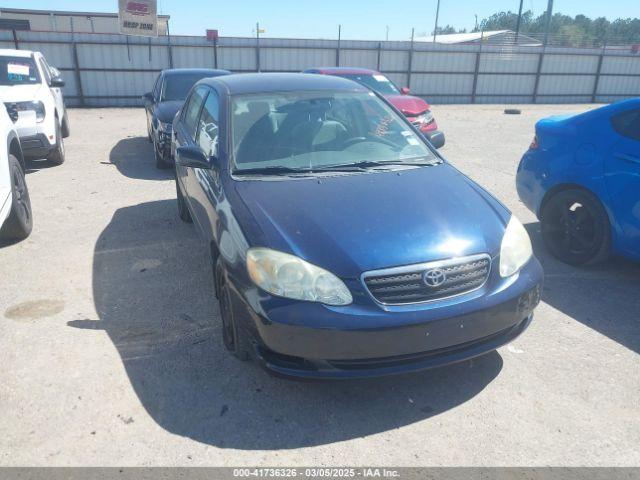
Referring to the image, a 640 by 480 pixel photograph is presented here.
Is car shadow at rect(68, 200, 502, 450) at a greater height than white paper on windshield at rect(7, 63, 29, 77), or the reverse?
white paper on windshield at rect(7, 63, 29, 77)

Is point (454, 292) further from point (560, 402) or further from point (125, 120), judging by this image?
point (125, 120)

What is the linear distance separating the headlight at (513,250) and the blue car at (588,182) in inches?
64.1

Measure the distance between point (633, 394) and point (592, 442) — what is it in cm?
56

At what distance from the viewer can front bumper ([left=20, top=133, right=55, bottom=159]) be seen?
24.5 feet

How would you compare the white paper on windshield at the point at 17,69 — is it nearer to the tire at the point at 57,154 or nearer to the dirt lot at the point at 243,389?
the tire at the point at 57,154

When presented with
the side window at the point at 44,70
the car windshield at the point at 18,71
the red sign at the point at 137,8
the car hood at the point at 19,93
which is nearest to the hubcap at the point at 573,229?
the car hood at the point at 19,93

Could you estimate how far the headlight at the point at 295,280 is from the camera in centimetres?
250

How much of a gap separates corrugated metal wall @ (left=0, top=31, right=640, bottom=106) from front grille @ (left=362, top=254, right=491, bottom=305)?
17.2 m

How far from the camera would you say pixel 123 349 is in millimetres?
3314

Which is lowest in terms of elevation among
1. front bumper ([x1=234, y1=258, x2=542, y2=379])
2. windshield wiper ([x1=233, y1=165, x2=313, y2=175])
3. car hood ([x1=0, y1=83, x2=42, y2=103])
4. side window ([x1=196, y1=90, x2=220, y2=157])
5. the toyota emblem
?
front bumper ([x1=234, y1=258, x2=542, y2=379])

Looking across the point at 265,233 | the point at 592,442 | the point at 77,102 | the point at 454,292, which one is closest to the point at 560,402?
the point at 592,442

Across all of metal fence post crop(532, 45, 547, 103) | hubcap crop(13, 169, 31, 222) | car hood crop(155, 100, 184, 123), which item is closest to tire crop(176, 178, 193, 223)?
hubcap crop(13, 169, 31, 222)

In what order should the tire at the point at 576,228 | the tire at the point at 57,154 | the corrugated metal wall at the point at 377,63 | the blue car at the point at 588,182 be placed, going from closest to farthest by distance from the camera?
the blue car at the point at 588,182 → the tire at the point at 576,228 → the tire at the point at 57,154 → the corrugated metal wall at the point at 377,63

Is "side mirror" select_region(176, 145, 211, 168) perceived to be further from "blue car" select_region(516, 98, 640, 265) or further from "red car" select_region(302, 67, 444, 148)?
"red car" select_region(302, 67, 444, 148)
